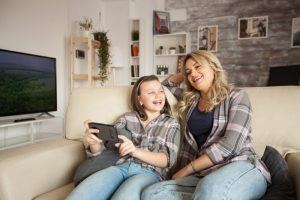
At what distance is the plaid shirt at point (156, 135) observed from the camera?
1.33m

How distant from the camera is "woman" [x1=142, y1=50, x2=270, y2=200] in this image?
3.36 feet

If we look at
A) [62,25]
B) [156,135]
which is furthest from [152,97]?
[62,25]

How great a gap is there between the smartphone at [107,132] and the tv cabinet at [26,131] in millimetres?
1740

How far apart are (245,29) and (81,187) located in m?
3.92

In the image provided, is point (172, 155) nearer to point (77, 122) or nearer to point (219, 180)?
point (219, 180)

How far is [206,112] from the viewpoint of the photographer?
4.50ft

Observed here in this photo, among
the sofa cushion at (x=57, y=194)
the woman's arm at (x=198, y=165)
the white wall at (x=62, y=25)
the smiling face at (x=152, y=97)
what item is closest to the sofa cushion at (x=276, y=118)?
the woman's arm at (x=198, y=165)

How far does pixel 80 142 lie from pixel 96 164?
1.10 ft

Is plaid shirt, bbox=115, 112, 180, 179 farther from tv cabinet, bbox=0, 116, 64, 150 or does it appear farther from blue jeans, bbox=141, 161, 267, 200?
tv cabinet, bbox=0, 116, 64, 150

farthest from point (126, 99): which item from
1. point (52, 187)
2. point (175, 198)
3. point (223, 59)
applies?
point (223, 59)

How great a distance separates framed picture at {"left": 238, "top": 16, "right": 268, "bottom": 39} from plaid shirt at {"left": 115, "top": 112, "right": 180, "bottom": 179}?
3351 millimetres

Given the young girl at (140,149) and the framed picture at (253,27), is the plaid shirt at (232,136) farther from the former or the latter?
the framed picture at (253,27)

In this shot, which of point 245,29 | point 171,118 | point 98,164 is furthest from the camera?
point 245,29

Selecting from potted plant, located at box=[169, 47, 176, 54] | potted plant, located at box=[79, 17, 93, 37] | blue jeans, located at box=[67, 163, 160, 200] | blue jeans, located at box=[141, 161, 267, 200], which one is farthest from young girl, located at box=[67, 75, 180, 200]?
potted plant, located at box=[169, 47, 176, 54]
